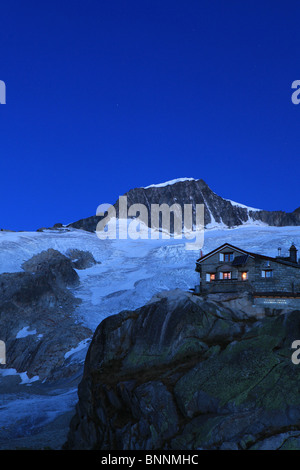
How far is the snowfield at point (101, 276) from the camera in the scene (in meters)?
37.2

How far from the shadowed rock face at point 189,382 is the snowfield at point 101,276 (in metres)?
11.1

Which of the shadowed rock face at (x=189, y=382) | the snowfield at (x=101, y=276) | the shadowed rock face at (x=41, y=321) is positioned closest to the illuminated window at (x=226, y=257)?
the shadowed rock face at (x=189, y=382)

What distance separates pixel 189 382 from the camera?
22.2 meters

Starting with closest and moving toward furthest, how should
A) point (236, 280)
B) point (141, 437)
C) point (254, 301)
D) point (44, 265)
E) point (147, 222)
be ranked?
point (141, 437) < point (254, 301) < point (236, 280) < point (44, 265) < point (147, 222)

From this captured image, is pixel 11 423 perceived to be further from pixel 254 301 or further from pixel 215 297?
pixel 254 301

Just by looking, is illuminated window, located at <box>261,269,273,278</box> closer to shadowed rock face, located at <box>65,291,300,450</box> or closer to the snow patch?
shadowed rock face, located at <box>65,291,300,450</box>

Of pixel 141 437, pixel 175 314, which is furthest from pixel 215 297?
pixel 141 437

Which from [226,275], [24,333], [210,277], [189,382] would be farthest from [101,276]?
[189,382]

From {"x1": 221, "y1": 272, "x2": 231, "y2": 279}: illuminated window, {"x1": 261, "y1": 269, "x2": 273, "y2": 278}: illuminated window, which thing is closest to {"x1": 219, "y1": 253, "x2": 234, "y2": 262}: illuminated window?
{"x1": 221, "y1": 272, "x2": 231, "y2": 279}: illuminated window

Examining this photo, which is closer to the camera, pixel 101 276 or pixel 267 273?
pixel 267 273

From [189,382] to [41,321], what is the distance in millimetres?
44034

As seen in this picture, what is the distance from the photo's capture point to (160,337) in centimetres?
2639

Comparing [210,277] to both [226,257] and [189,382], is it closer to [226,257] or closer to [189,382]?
[226,257]
